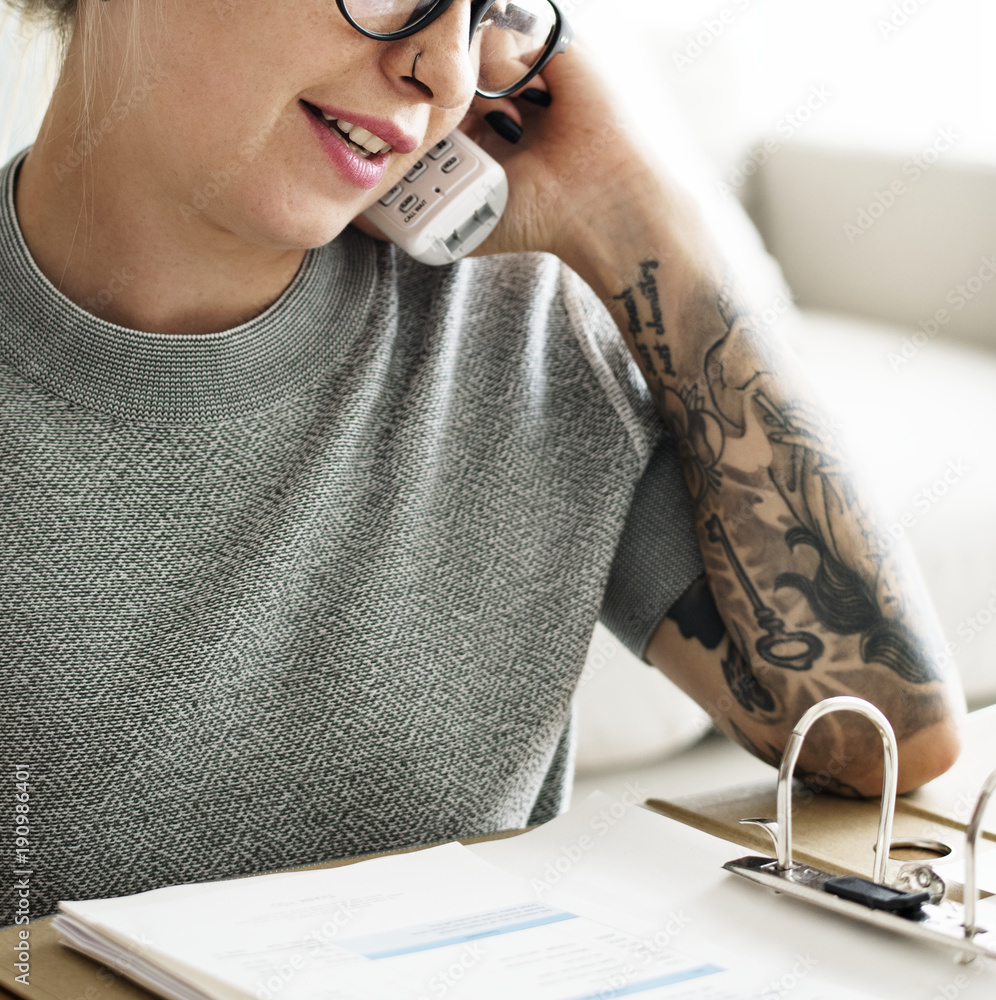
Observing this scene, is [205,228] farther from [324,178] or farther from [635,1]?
[635,1]

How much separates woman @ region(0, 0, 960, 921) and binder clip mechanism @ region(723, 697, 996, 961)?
0.22 m

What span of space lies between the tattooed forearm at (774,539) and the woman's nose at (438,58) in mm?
288

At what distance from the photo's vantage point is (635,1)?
2398 millimetres

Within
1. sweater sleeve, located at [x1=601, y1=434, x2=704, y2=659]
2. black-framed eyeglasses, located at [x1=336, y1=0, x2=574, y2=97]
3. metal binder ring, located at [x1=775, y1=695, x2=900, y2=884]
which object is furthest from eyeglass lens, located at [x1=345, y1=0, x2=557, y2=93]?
metal binder ring, located at [x1=775, y1=695, x2=900, y2=884]

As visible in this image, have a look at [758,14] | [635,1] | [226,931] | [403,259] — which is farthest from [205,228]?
[758,14]

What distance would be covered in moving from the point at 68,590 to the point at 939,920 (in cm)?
59

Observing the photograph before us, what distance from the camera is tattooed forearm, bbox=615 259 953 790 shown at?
91 centimetres

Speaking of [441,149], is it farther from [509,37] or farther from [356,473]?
[356,473]

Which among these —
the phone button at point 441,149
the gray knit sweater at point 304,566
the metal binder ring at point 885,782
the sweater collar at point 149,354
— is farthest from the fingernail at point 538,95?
the metal binder ring at point 885,782

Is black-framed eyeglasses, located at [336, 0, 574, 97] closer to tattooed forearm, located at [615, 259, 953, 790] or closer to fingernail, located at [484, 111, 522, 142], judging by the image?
fingernail, located at [484, 111, 522, 142]

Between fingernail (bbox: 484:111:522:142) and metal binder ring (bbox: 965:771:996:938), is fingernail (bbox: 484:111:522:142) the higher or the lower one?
the higher one

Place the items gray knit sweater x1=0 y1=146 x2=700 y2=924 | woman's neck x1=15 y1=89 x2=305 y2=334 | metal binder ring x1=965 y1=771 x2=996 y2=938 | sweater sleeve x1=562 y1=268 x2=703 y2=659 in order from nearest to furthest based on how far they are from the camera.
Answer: metal binder ring x1=965 y1=771 x2=996 y2=938
gray knit sweater x1=0 y1=146 x2=700 y2=924
woman's neck x1=15 y1=89 x2=305 y2=334
sweater sleeve x1=562 y1=268 x2=703 y2=659

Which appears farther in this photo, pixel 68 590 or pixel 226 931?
pixel 68 590

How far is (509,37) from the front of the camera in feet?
3.14
